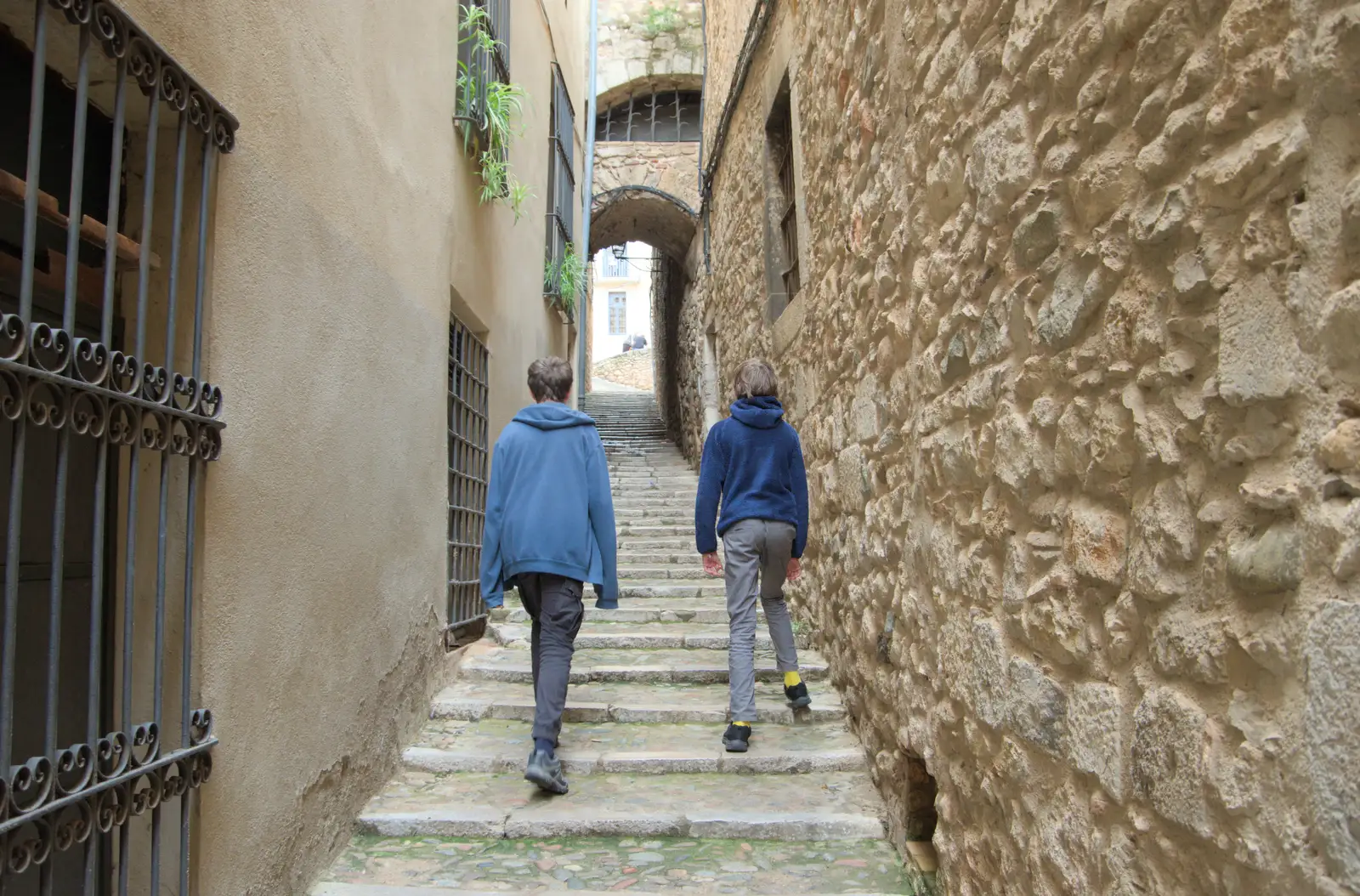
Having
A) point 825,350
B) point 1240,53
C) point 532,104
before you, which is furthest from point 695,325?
point 1240,53

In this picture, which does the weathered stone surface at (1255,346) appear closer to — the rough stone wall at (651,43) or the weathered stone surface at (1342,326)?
the weathered stone surface at (1342,326)

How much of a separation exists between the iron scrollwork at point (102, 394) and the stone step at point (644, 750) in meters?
1.93

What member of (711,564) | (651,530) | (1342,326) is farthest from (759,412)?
(651,530)

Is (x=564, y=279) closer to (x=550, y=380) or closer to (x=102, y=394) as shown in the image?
(x=550, y=380)

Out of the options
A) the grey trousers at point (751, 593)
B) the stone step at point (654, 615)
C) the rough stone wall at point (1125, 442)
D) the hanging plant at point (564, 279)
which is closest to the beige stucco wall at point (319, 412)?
the grey trousers at point (751, 593)

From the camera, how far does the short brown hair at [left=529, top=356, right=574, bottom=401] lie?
12.0ft

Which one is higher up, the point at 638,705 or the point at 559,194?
the point at 559,194

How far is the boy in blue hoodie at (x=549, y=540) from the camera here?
3.30m

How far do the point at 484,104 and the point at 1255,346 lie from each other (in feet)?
13.4

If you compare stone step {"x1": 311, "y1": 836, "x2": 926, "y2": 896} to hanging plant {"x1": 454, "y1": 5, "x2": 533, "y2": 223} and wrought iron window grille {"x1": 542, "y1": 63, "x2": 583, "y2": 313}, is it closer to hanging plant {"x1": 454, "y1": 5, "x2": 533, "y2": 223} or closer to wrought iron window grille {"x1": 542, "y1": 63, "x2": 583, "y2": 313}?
hanging plant {"x1": 454, "y1": 5, "x2": 533, "y2": 223}

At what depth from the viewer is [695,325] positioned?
1123cm

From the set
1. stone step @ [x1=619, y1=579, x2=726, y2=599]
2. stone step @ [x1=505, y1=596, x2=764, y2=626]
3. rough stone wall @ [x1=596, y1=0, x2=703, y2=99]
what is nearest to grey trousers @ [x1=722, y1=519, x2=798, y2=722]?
stone step @ [x1=505, y1=596, x2=764, y2=626]

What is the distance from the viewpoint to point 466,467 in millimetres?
4961

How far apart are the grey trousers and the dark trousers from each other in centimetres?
65
